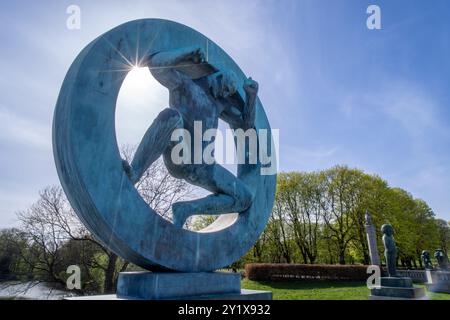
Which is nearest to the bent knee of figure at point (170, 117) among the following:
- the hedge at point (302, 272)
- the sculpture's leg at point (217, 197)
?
the sculpture's leg at point (217, 197)

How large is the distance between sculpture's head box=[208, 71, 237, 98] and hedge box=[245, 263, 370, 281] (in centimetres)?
1994

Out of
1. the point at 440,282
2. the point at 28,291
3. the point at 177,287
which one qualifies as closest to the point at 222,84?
the point at 177,287

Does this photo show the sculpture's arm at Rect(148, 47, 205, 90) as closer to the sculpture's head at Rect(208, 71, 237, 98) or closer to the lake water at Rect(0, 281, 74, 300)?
the sculpture's head at Rect(208, 71, 237, 98)

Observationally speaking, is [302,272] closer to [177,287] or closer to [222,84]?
[222,84]

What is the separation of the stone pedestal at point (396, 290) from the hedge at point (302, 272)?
468 inches

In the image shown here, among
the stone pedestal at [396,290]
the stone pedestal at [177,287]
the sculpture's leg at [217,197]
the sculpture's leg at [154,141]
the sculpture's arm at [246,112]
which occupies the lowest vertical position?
the stone pedestal at [396,290]

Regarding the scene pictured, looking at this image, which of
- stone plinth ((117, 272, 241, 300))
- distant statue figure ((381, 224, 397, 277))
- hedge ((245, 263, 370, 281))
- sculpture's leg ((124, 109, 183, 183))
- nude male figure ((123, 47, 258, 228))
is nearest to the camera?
stone plinth ((117, 272, 241, 300))

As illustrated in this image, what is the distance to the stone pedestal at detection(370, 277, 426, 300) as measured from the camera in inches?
422

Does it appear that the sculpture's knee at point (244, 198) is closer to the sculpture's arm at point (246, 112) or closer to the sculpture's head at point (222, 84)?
the sculpture's arm at point (246, 112)

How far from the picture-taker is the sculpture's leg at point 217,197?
4485 millimetres

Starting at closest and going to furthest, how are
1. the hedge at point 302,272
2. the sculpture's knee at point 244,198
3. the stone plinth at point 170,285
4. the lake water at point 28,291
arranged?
the stone plinth at point 170,285 < the sculpture's knee at point 244,198 < the lake water at point 28,291 < the hedge at point 302,272

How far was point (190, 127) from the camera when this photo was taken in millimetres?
4691

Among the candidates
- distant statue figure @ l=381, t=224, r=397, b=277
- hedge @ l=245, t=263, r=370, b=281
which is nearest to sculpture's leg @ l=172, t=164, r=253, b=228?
distant statue figure @ l=381, t=224, r=397, b=277
